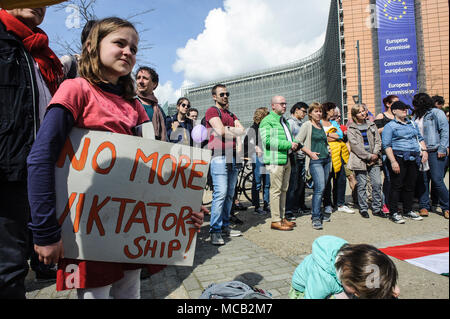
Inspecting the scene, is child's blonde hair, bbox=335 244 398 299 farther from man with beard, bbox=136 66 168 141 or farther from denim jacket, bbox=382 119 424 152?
denim jacket, bbox=382 119 424 152

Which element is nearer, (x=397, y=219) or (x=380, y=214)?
(x=397, y=219)

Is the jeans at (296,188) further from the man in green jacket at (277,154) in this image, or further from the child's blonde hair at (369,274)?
the child's blonde hair at (369,274)

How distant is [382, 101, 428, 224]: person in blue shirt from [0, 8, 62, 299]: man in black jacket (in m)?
5.38

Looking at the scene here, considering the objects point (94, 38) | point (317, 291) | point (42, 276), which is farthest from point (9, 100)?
point (42, 276)

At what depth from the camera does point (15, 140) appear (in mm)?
1272

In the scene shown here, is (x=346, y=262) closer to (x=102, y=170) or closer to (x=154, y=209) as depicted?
(x=154, y=209)

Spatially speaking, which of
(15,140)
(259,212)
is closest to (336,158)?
(259,212)

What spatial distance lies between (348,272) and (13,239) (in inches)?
64.2

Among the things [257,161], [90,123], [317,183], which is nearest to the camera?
[90,123]

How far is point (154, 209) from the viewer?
4.38 feet

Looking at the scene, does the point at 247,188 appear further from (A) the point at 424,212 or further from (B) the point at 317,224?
(A) the point at 424,212

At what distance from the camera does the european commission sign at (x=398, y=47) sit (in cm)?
3153
